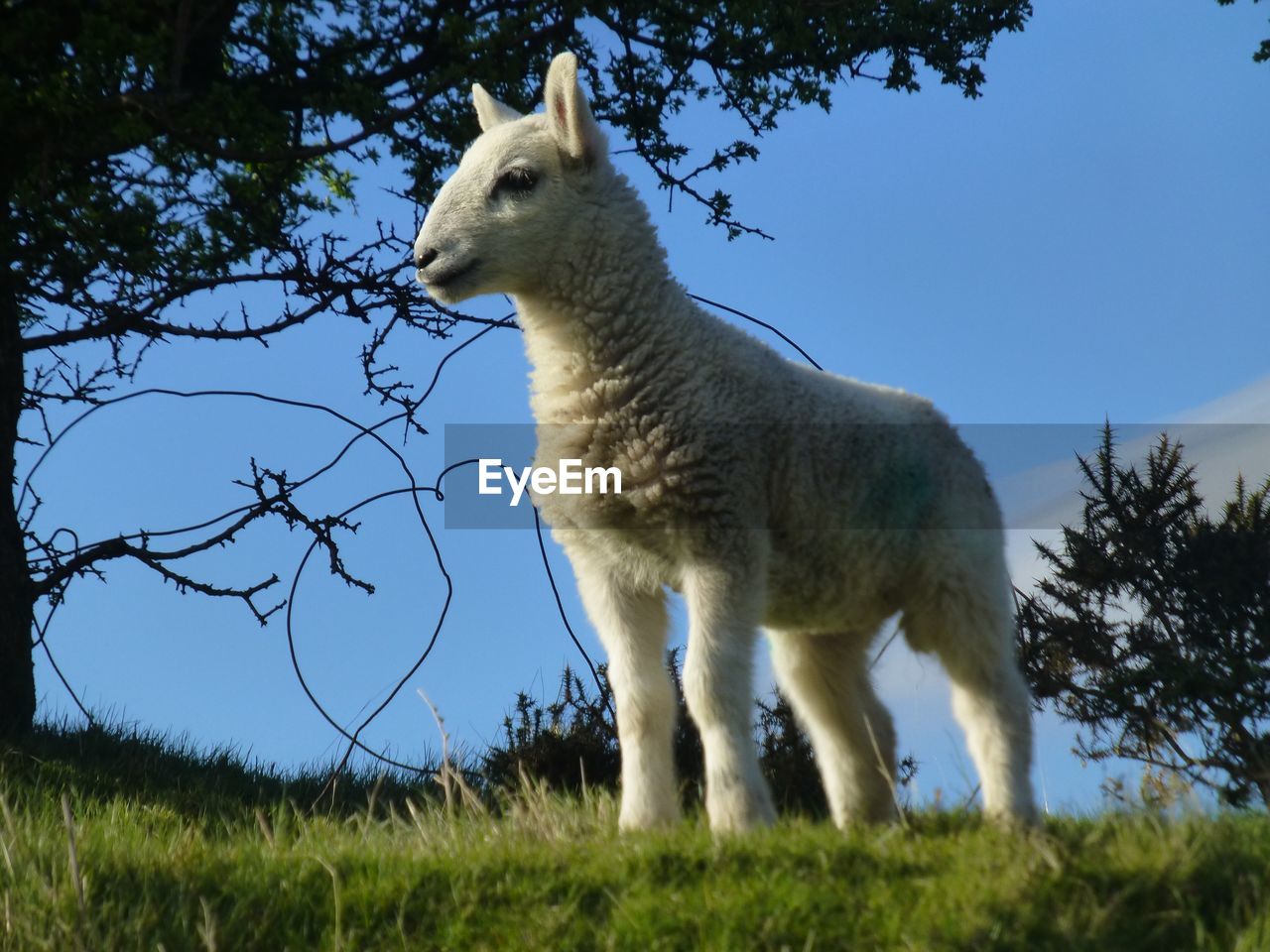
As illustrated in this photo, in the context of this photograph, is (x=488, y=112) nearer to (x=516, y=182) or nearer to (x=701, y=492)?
(x=516, y=182)

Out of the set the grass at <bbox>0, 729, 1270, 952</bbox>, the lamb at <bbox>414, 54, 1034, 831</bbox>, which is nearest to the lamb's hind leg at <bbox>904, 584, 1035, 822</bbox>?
the lamb at <bbox>414, 54, 1034, 831</bbox>

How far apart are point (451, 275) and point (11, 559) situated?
208 inches

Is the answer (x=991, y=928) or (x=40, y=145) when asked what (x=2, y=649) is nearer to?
(x=40, y=145)

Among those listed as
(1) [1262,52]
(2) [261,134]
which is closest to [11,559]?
(2) [261,134]

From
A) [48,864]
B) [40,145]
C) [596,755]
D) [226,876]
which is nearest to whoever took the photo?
[226,876]

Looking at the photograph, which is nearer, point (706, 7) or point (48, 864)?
point (48, 864)

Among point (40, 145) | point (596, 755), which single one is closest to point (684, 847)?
point (596, 755)

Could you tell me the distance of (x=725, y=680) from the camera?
467 cm

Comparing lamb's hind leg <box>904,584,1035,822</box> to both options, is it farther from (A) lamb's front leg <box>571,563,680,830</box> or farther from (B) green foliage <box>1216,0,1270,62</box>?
(B) green foliage <box>1216,0,1270,62</box>

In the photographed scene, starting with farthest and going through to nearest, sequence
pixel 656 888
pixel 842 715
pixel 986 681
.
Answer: pixel 842 715, pixel 986 681, pixel 656 888

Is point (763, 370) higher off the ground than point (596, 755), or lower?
higher

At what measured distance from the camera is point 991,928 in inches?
152

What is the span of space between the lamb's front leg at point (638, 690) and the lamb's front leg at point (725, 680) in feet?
1.02

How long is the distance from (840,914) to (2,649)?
22.0 feet
